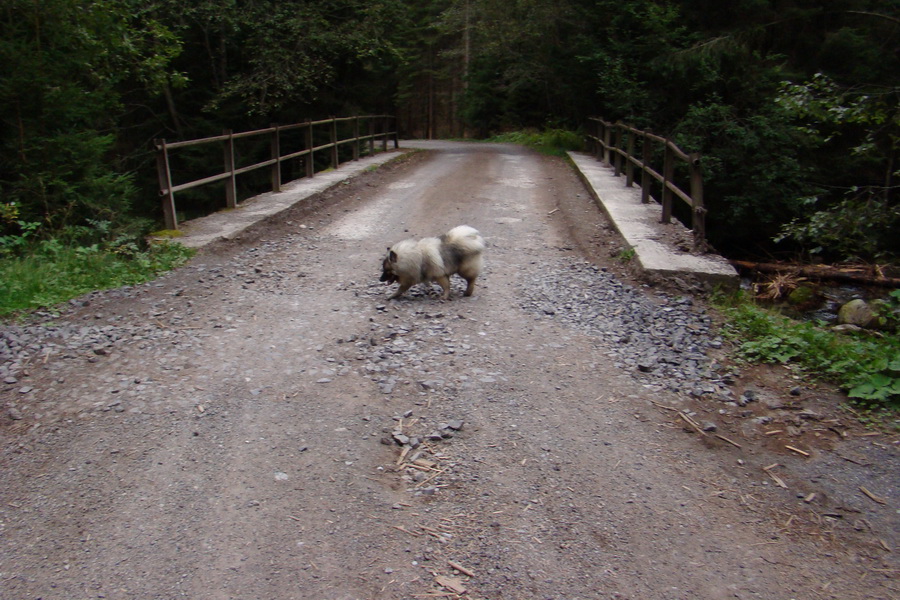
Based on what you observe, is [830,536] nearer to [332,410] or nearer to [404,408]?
[404,408]

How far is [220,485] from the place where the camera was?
3828 mm

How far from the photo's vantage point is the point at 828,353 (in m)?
5.38

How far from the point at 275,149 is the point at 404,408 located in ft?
30.9

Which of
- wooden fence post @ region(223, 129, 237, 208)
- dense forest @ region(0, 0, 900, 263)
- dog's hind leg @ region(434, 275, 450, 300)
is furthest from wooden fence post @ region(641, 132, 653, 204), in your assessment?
wooden fence post @ region(223, 129, 237, 208)

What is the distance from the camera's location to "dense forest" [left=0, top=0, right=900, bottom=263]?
29.8 feet

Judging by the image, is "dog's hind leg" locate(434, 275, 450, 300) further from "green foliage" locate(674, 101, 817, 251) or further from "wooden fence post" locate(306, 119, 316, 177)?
"green foliage" locate(674, 101, 817, 251)

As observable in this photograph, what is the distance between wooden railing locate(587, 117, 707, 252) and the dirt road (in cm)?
294

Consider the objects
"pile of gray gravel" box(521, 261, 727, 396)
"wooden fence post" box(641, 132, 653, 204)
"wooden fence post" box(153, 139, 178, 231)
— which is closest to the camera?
"pile of gray gravel" box(521, 261, 727, 396)

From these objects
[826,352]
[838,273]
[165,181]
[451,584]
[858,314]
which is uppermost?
[165,181]

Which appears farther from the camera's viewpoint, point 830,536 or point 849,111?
point 849,111

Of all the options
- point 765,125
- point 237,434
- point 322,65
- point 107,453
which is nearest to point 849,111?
point 237,434

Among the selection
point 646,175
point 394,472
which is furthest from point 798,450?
point 646,175

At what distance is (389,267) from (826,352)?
12.8 ft

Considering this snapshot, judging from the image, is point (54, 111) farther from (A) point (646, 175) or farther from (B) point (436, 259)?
(A) point (646, 175)
